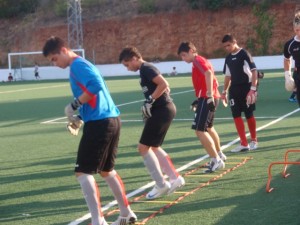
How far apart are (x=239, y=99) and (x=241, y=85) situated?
278 mm

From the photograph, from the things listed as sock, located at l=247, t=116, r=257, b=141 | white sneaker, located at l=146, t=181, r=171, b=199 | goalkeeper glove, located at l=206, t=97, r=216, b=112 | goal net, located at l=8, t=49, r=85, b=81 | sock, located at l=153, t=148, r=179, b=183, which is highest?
goalkeeper glove, located at l=206, t=97, r=216, b=112

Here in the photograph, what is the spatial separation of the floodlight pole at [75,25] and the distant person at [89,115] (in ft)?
178

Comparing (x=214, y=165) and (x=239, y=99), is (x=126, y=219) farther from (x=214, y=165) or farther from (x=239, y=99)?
(x=239, y=99)

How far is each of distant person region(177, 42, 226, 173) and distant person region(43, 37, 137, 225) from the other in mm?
3129

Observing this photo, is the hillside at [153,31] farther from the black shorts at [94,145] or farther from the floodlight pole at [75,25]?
the black shorts at [94,145]

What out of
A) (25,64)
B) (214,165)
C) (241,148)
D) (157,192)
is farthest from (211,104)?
(25,64)

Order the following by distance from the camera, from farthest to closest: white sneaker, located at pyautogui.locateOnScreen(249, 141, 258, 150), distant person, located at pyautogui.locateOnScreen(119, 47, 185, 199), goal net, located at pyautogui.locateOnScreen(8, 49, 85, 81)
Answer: goal net, located at pyautogui.locateOnScreen(8, 49, 85, 81) < white sneaker, located at pyautogui.locateOnScreen(249, 141, 258, 150) < distant person, located at pyautogui.locateOnScreen(119, 47, 185, 199)

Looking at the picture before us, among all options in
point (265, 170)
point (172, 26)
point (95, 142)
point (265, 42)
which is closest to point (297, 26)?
point (265, 170)

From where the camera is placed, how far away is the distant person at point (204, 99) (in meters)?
9.86

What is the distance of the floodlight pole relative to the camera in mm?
61188

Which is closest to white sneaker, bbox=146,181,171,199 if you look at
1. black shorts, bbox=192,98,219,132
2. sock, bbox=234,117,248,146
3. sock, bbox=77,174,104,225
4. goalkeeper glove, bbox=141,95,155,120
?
goalkeeper glove, bbox=141,95,155,120

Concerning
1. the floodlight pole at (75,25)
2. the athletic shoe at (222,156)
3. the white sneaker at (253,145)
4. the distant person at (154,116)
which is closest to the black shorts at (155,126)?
the distant person at (154,116)

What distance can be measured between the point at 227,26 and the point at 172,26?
5368mm

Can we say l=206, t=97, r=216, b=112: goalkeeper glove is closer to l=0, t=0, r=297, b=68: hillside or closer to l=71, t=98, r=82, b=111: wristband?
→ l=71, t=98, r=82, b=111: wristband
